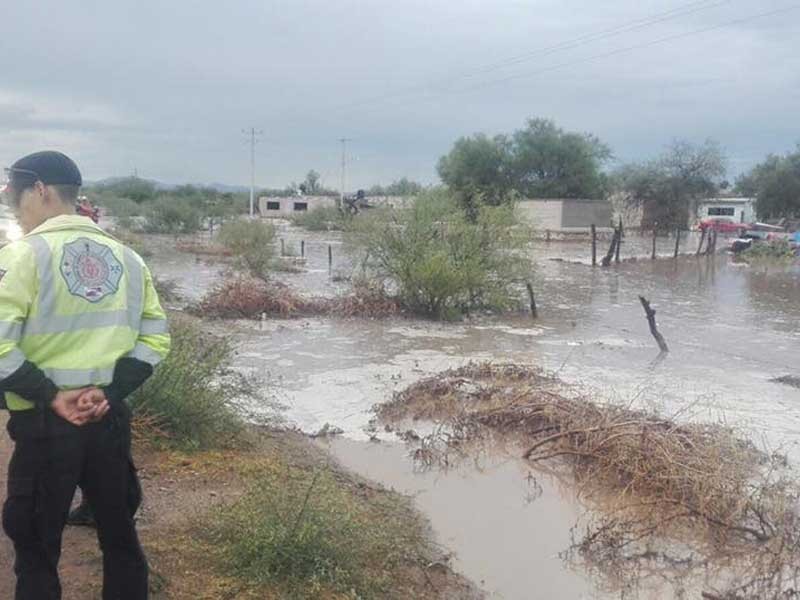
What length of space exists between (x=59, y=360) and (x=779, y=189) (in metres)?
67.4

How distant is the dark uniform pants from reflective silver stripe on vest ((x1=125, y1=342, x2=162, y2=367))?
230 mm

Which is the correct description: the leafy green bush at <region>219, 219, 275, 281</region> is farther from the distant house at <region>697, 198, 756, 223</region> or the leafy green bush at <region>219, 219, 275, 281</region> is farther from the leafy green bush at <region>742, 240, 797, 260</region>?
the distant house at <region>697, 198, 756, 223</region>

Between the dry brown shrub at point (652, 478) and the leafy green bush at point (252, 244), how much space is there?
16.1 metres

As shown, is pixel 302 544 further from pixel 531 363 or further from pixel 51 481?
pixel 531 363

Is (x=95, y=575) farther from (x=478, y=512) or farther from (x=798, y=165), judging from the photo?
(x=798, y=165)

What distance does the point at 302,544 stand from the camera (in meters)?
4.03

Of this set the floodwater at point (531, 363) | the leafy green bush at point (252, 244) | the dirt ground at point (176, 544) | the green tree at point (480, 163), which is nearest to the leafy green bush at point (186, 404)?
the dirt ground at point (176, 544)

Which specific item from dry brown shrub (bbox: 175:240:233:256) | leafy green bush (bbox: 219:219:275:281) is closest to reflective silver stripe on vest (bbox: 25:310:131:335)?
leafy green bush (bbox: 219:219:275:281)

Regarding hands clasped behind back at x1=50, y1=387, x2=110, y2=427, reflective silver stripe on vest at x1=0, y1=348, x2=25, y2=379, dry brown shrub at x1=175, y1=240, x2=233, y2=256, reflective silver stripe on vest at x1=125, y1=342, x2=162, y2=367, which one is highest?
reflective silver stripe on vest at x1=0, y1=348, x2=25, y2=379

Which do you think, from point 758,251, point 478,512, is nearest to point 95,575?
point 478,512

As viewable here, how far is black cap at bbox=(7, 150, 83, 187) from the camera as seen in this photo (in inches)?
119

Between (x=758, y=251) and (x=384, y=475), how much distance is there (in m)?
39.8

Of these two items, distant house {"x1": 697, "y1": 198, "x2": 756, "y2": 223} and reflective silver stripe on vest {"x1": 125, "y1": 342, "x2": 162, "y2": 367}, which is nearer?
reflective silver stripe on vest {"x1": 125, "y1": 342, "x2": 162, "y2": 367}

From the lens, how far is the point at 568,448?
A: 7512 millimetres
